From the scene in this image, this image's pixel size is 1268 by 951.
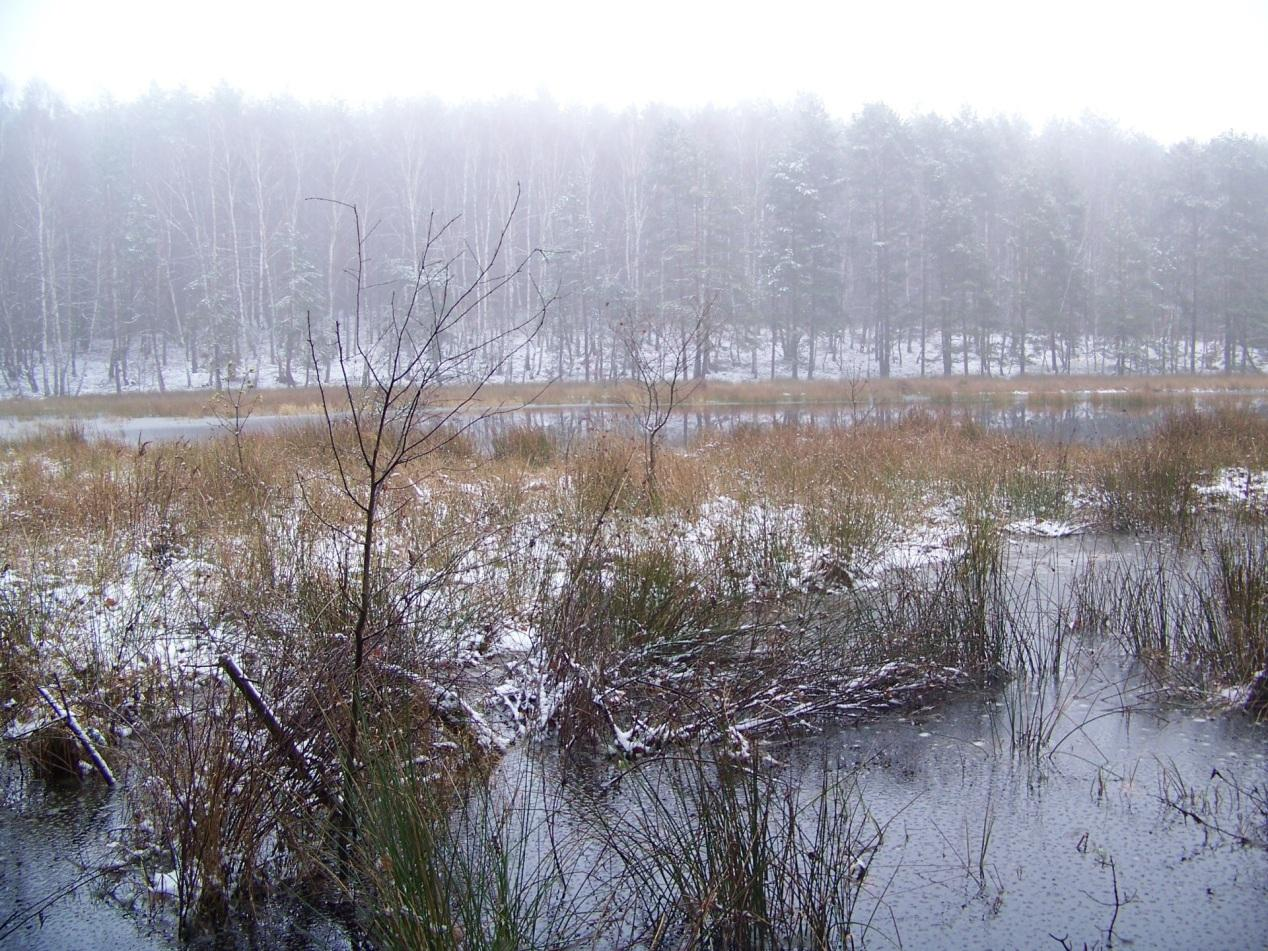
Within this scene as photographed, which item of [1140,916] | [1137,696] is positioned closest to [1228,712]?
[1137,696]

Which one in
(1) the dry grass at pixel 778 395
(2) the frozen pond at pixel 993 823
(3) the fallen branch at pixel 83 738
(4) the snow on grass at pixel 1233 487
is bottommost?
(2) the frozen pond at pixel 993 823

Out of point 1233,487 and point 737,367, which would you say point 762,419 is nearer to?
point 1233,487

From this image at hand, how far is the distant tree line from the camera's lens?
40.3 meters

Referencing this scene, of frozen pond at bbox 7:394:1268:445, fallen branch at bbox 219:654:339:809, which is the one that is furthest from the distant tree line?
fallen branch at bbox 219:654:339:809

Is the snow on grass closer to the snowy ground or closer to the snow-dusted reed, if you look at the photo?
the snow-dusted reed

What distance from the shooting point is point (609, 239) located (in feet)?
150

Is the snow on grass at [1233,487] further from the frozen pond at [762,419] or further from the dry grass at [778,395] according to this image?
the dry grass at [778,395]

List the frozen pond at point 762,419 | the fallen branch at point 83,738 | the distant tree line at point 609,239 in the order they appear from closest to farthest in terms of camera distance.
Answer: the fallen branch at point 83,738, the frozen pond at point 762,419, the distant tree line at point 609,239

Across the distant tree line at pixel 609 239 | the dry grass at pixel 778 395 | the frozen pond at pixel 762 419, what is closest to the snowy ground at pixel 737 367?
the distant tree line at pixel 609 239

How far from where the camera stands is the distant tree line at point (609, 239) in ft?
132

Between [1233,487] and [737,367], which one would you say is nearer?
[1233,487]

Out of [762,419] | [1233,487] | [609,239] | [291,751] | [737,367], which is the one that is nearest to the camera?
[291,751]

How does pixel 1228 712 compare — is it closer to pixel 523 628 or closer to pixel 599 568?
pixel 599 568

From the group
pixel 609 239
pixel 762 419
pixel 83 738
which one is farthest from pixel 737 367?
pixel 83 738
